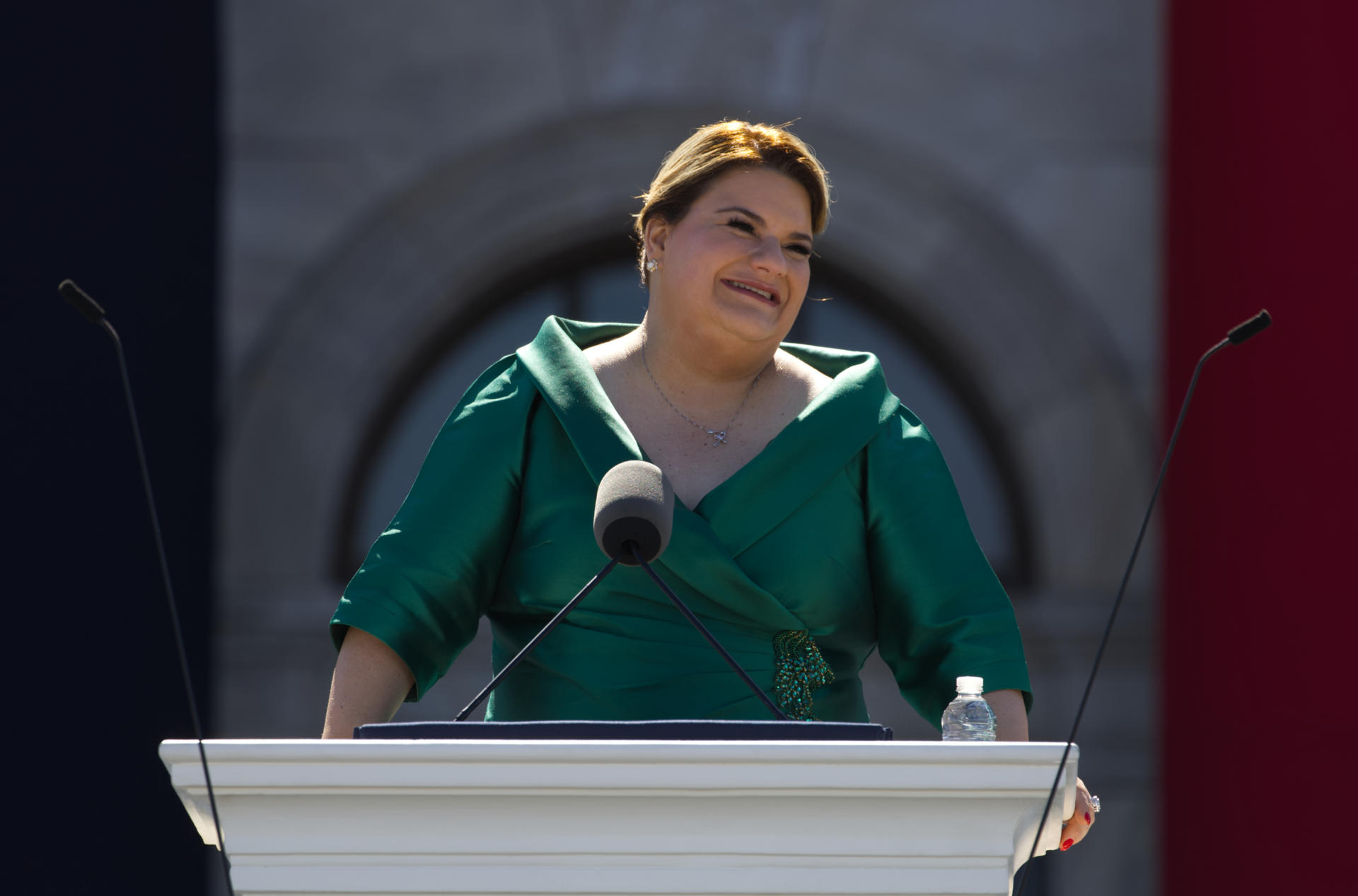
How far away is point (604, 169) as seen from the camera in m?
5.21

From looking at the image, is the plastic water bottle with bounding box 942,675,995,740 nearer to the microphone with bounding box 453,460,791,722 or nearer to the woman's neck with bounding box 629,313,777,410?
the microphone with bounding box 453,460,791,722

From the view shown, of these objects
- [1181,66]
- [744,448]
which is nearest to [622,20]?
[1181,66]

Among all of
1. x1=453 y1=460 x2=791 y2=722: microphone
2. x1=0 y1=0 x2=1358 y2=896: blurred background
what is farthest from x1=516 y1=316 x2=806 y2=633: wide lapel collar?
x1=0 y1=0 x2=1358 y2=896: blurred background

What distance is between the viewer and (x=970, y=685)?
1758 mm

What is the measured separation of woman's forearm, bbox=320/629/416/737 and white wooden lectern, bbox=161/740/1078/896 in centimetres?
47

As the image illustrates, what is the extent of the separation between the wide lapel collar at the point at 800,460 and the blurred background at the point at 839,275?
277 cm

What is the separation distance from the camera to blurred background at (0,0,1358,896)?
4.75 m

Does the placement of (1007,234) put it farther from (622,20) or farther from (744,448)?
(744,448)

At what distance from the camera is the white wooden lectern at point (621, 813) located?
137cm

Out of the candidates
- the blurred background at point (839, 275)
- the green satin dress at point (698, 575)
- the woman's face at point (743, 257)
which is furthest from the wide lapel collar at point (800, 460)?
the blurred background at point (839, 275)

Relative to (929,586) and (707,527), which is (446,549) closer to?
(707,527)

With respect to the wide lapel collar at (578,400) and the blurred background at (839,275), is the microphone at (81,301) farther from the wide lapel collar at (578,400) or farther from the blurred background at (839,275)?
the blurred background at (839,275)

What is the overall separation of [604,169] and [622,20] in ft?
1.54

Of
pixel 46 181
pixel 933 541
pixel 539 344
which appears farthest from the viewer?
pixel 46 181
